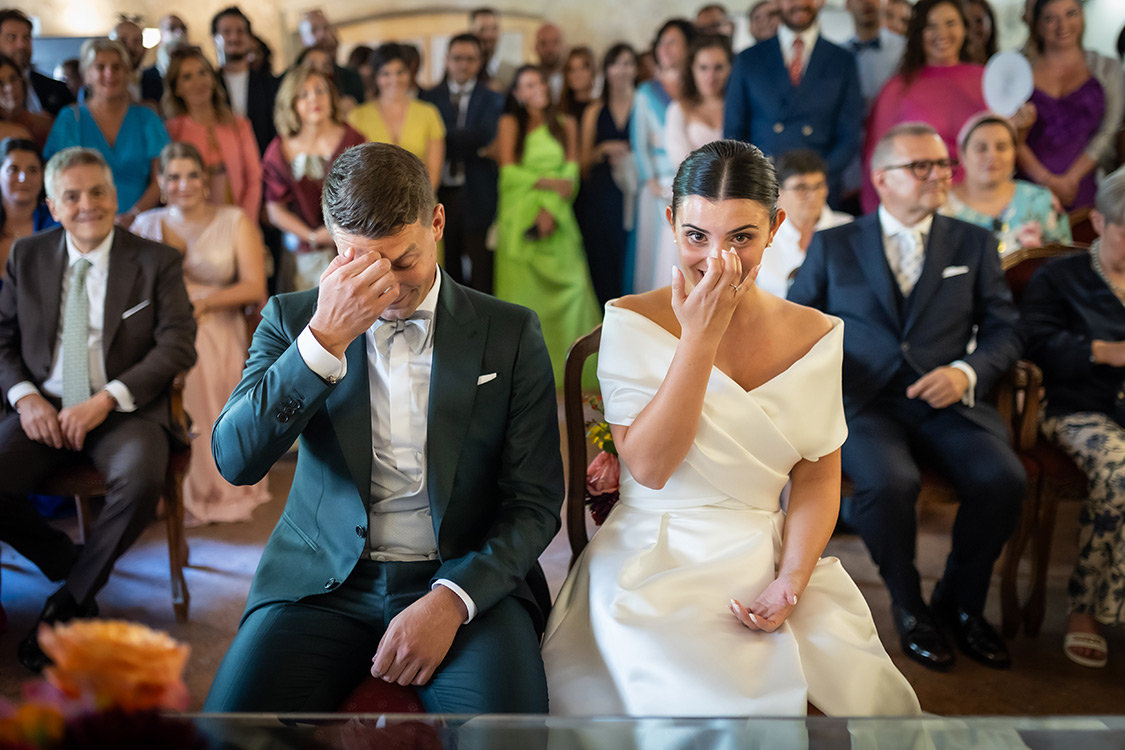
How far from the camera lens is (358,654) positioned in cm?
170

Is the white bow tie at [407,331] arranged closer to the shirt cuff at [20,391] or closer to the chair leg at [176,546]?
the chair leg at [176,546]

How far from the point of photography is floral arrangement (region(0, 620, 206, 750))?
0.84 metres

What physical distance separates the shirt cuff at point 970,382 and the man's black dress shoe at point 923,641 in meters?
0.69

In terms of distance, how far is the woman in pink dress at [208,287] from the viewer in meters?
3.94

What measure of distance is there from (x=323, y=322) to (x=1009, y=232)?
3.39 meters

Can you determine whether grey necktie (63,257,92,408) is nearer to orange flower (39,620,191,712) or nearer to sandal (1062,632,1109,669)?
orange flower (39,620,191,712)

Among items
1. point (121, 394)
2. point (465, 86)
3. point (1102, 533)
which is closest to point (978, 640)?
point (1102, 533)

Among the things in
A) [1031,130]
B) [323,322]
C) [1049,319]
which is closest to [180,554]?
[323,322]

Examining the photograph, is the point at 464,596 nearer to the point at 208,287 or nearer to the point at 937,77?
the point at 208,287

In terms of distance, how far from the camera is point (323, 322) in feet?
5.33

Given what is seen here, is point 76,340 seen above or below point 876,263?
below

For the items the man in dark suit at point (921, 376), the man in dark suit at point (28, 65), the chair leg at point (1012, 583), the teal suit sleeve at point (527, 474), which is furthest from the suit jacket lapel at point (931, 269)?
the man in dark suit at point (28, 65)

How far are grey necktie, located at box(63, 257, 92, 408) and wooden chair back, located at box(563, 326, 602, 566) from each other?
6.09 ft

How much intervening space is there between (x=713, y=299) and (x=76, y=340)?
2.39 metres
